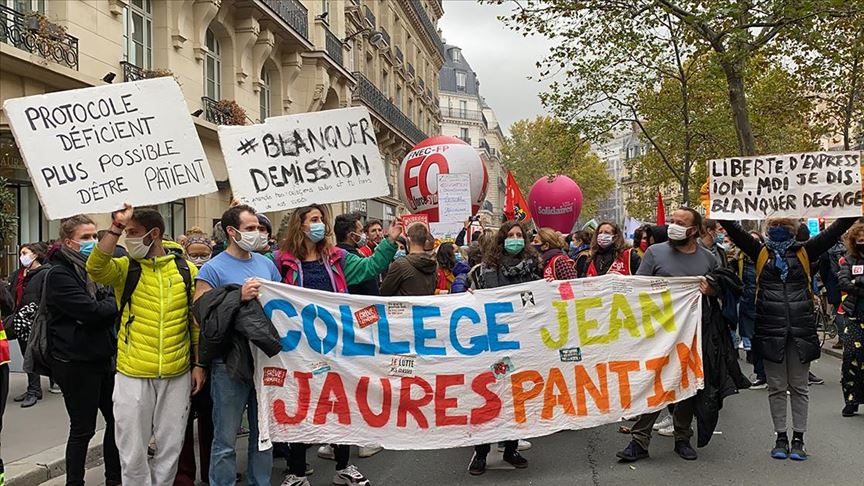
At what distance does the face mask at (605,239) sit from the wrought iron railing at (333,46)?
18.7 metres

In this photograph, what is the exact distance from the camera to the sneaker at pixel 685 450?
5.69m

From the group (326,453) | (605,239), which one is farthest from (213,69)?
(326,453)

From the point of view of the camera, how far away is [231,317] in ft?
14.1

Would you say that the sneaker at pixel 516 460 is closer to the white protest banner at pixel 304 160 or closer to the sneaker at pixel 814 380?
the white protest banner at pixel 304 160

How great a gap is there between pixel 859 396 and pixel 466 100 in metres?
86.0

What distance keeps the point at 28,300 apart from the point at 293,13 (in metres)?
16.3

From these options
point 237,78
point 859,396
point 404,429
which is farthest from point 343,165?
point 237,78

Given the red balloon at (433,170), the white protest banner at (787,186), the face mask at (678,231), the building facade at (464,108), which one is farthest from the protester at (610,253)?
the building facade at (464,108)

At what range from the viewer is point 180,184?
4.60 metres

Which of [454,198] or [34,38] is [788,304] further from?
[34,38]

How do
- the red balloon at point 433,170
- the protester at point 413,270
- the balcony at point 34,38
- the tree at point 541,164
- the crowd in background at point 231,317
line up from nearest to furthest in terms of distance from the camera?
the crowd in background at point 231,317, the protester at point 413,270, the balcony at point 34,38, the red balloon at point 433,170, the tree at point 541,164

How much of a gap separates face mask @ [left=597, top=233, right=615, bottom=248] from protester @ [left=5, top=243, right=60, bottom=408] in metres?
5.18

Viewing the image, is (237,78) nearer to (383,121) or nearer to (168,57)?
(168,57)

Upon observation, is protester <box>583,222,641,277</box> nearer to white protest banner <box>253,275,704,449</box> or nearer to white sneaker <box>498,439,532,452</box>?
white protest banner <box>253,275,704,449</box>
